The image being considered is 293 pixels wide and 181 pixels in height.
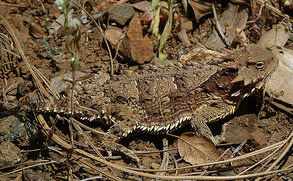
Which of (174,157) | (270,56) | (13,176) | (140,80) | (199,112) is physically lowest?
(13,176)

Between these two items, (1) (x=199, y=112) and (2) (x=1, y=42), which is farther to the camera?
(2) (x=1, y=42)

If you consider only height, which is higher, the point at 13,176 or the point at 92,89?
the point at 92,89

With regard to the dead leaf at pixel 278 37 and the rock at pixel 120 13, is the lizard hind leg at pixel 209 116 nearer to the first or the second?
the dead leaf at pixel 278 37

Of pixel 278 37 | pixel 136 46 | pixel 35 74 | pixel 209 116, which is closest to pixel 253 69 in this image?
pixel 209 116

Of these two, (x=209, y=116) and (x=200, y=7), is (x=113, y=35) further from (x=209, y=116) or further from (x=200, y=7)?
(x=209, y=116)

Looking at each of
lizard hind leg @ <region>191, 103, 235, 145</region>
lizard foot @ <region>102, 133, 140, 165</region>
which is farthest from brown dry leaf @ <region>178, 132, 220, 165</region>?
lizard foot @ <region>102, 133, 140, 165</region>

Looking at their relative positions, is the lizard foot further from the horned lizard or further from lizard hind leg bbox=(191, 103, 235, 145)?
lizard hind leg bbox=(191, 103, 235, 145)

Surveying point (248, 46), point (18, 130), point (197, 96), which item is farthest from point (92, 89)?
point (248, 46)

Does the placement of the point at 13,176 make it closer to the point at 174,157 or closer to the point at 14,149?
the point at 14,149
